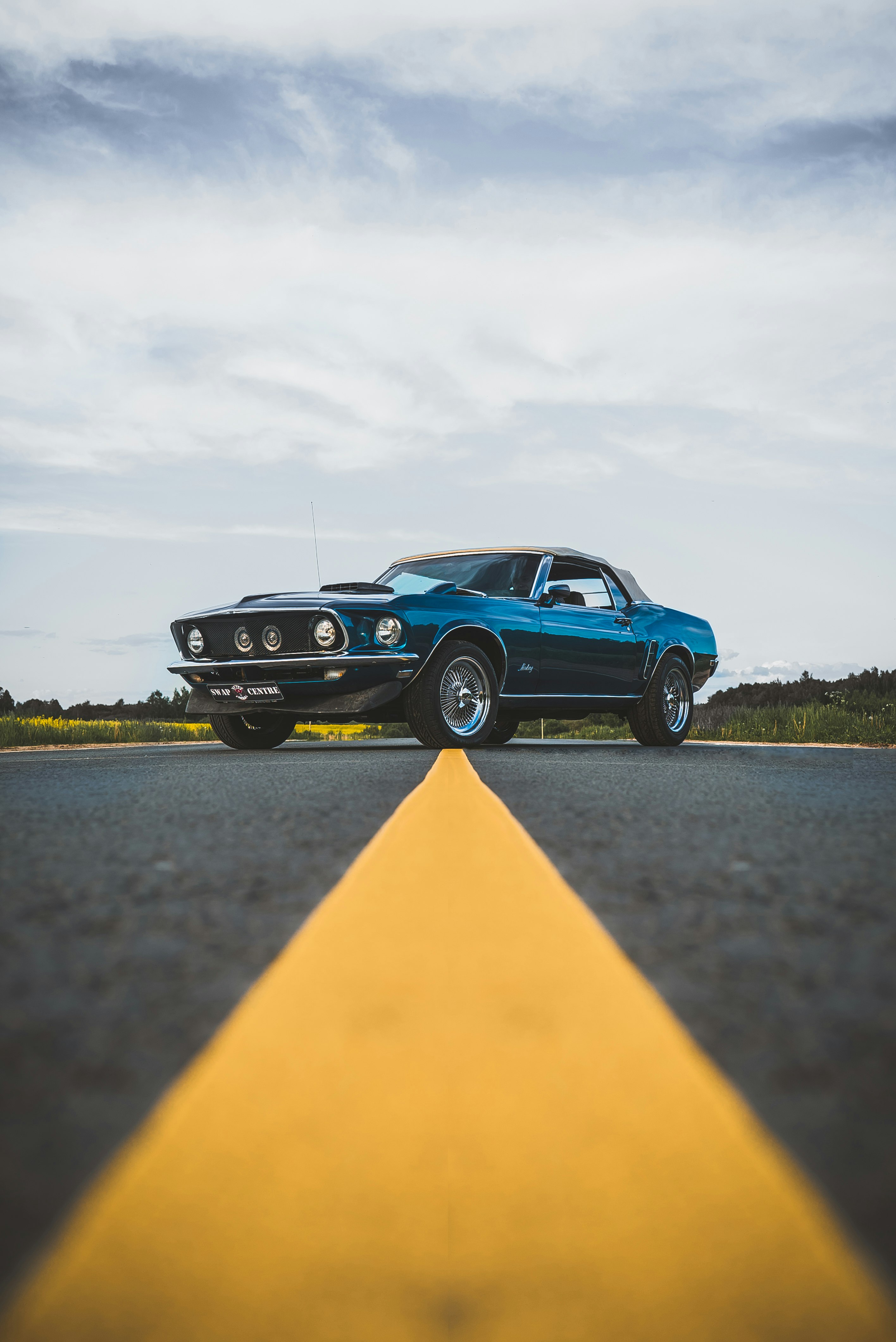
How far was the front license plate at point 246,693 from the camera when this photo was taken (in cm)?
895

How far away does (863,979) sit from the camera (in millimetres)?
1970

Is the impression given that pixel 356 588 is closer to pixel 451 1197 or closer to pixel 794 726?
pixel 794 726

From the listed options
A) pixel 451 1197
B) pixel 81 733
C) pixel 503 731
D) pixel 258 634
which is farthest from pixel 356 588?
pixel 451 1197

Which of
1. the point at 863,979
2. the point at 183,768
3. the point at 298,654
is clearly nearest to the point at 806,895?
the point at 863,979

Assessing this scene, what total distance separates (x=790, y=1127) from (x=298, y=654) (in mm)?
7702

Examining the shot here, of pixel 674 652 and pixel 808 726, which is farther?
pixel 808 726

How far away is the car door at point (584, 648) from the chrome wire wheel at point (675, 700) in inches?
24.8

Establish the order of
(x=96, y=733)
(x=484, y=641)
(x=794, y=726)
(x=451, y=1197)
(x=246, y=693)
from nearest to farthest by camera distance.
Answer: (x=451, y=1197) → (x=246, y=693) → (x=484, y=641) → (x=794, y=726) → (x=96, y=733)

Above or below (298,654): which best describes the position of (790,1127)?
below

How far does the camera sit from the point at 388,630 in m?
8.77

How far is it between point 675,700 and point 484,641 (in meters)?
3.14

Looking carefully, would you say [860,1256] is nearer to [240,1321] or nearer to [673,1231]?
[673,1231]

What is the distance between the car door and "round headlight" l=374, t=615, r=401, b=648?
167 centimetres

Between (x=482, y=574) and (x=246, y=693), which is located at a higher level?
(x=482, y=574)
